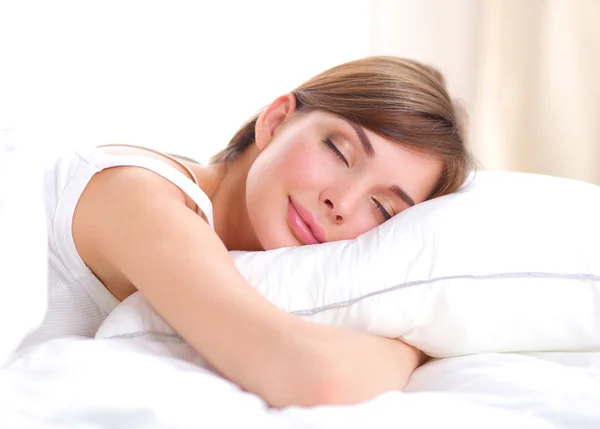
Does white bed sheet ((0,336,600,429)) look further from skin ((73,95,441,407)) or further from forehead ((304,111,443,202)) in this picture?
forehead ((304,111,443,202))

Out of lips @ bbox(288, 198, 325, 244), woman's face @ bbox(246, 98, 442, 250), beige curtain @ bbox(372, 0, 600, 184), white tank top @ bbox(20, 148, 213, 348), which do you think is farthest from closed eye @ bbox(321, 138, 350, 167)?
beige curtain @ bbox(372, 0, 600, 184)

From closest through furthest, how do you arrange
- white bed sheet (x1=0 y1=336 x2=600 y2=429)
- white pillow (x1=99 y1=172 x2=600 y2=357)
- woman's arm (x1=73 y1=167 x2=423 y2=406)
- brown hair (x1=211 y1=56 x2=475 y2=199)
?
1. white bed sheet (x1=0 y1=336 x2=600 y2=429)
2. woman's arm (x1=73 y1=167 x2=423 y2=406)
3. white pillow (x1=99 y1=172 x2=600 y2=357)
4. brown hair (x1=211 y1=56 x2=475 y2=199)

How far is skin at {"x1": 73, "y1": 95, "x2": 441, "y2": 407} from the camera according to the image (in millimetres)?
904

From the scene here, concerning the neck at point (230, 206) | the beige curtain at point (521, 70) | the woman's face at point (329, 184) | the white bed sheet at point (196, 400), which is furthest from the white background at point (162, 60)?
the white bed sheet at point (196, 400)

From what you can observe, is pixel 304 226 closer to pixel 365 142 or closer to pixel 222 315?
pixel 365 142

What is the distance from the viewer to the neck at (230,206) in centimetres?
147

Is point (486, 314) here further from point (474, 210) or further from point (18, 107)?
point (18, 107)

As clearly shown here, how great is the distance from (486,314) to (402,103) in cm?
Answer: 44

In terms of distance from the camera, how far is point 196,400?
777mm

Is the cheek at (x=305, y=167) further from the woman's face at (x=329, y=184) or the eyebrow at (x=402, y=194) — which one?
the eyebrow at (x=402, y=194)

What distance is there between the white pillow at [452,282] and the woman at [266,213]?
0.21ft

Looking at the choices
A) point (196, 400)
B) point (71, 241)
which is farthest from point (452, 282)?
point (71, 241)

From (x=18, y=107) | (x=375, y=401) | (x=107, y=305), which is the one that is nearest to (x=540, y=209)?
(x=375, y=401)

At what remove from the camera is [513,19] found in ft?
8.00
